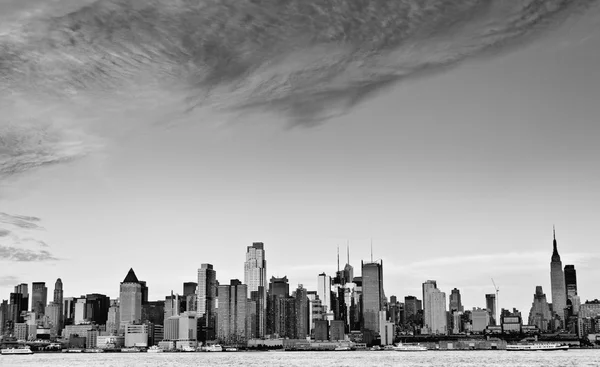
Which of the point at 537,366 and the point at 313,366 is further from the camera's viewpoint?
the point at 313,366

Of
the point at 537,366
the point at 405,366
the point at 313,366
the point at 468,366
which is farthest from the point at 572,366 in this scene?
the point at 313,366

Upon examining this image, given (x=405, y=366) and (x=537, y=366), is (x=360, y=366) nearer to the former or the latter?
(x=405, y=366)

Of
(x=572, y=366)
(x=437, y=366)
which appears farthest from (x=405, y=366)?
(x=572, y=366)

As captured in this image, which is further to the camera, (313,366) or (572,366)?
(313,366)

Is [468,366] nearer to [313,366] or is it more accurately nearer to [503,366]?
[503,366]

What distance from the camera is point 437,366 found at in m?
194

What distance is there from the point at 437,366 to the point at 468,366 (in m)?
10.6

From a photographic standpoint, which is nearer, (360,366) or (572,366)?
(572,366)

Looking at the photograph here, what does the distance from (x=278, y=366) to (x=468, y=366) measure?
4766cm

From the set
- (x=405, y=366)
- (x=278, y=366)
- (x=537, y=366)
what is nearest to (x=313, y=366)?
(x=278, y=366)

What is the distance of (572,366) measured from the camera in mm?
184500

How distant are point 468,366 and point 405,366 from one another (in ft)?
54.5

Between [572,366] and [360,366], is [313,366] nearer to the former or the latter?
[360,366]

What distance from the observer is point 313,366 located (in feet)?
648
